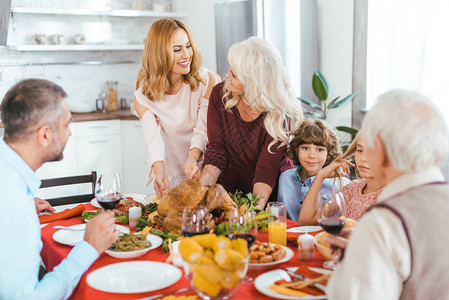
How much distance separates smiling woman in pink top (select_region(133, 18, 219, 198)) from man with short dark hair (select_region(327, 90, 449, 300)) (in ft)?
4.67

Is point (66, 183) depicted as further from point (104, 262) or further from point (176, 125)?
point (104, 262)

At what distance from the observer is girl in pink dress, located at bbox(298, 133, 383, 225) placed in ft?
7.19

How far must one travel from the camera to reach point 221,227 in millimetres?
1830

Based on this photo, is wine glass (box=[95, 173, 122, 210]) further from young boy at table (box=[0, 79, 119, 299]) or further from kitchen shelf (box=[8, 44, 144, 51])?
kitchen shelf (box=[8, 44, 144, 51])

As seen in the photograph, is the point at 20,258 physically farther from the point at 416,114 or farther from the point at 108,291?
the point at 416,114

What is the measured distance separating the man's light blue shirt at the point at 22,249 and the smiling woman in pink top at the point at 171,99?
982 millimetres

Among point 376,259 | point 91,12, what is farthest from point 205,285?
point 91,12

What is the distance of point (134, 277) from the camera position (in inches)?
61.7

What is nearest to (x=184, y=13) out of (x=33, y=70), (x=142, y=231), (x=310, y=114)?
(x=33, y=70)

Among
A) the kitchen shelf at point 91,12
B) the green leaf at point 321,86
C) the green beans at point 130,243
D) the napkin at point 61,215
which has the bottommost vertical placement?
the napkin at point 61,215

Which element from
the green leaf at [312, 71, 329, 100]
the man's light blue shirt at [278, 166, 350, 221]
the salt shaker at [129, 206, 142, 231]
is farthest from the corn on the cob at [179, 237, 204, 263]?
the green leaf at [312, 71, 329, 100]

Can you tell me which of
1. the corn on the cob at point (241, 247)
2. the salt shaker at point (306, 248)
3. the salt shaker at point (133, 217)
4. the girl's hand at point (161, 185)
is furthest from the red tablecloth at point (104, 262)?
the girl's hand at point (161, 185)

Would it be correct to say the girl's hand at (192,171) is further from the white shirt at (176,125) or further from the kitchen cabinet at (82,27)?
the kitchen cabinet at (82,27)

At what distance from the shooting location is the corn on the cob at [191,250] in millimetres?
1321
